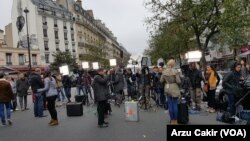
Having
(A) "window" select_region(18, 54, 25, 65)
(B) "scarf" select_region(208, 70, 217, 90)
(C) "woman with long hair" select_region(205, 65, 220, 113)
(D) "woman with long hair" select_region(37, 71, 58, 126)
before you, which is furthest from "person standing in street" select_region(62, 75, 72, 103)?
(A) "window" select_region(18, 54, 25, 65)

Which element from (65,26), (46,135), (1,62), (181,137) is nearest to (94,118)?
(46,135)

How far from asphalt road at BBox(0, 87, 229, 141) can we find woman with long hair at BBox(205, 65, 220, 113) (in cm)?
42

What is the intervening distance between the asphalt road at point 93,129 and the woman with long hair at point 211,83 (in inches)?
16.6

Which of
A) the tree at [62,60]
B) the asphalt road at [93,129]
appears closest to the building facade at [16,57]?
the tree at [62,60]

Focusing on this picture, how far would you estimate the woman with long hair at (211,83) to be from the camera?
1305cm

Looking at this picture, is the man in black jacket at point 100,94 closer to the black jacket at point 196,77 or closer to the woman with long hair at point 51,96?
the woman with long hair at point 51,96

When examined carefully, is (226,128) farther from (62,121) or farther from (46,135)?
(62,121)

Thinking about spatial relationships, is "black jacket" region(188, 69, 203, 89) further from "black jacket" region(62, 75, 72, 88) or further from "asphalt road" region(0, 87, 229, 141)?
"black jacket" region(62, 75, 72, 88)

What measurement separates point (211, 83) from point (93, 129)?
4.43 meters

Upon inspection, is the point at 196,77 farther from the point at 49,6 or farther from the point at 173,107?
the point at 49,6

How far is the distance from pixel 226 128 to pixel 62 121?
32.1 ft

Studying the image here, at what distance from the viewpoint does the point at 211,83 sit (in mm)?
13078

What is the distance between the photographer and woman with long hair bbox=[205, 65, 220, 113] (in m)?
13.0

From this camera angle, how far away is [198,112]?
1304 centimetres
